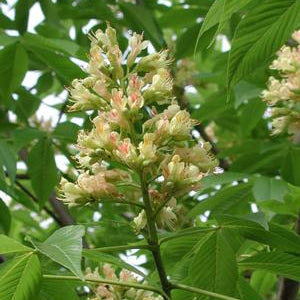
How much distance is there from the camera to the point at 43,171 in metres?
3.33

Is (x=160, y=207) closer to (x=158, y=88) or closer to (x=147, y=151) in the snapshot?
(x=147, y=151)

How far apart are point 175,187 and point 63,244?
1.28 feet

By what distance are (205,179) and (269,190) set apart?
0.83ft

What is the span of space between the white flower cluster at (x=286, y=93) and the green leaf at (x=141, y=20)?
0.55 m

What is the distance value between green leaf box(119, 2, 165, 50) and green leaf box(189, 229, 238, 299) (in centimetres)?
136

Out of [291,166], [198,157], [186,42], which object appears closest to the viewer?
A: [198,157]

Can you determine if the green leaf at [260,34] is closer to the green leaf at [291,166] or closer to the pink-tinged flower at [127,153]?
the pink-tinged flower at [127,153]

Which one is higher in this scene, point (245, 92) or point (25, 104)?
point (245, 92)

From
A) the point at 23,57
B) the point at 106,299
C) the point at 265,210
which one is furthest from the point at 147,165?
the point at 23,57

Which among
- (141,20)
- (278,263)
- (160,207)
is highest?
(141,20)

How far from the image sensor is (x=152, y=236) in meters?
1.89

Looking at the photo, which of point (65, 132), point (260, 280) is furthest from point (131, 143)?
point (260, 280)

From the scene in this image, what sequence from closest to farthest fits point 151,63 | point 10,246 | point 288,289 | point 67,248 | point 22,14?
1. point 67,248
2. point 10,246
3. point 151,63
4. point 288,289
5. point 22,14

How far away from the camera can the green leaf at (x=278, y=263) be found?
6.68ft
